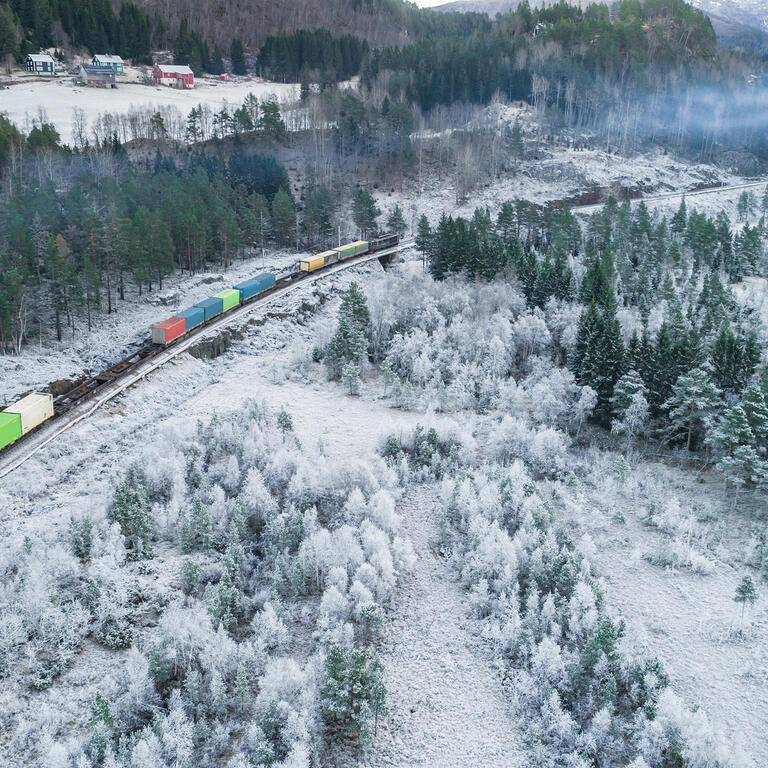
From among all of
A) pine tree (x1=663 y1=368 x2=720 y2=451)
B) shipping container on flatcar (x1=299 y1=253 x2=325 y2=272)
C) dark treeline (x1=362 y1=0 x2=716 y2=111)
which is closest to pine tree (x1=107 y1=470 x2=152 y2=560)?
pine tree (x1=663 y1=368 x2=720 y2=451)

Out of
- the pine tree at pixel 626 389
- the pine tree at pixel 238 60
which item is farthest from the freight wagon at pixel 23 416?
the pine tree at pixel 238 60

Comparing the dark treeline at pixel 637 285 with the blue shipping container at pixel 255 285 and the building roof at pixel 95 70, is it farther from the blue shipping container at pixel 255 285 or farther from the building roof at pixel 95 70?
the building roof at pixel 95 70

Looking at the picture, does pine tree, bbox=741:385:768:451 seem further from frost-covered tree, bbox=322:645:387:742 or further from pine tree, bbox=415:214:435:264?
pine tree, bbox=415:214:435:264

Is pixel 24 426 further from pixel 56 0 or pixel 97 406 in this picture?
pixel 56 0

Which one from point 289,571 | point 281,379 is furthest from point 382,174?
point 289,571

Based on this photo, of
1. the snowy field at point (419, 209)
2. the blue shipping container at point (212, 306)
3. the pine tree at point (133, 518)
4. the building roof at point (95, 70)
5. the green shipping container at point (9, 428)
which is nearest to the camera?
the pine tree at point (133, 518)

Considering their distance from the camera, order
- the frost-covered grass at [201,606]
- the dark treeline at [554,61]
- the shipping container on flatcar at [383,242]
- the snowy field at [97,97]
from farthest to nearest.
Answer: the dark treeline at [554,61] → the snowy field at [97,97] → the shipping container on flatcar at [383,242] → the frost-covered grass at [201,606]
